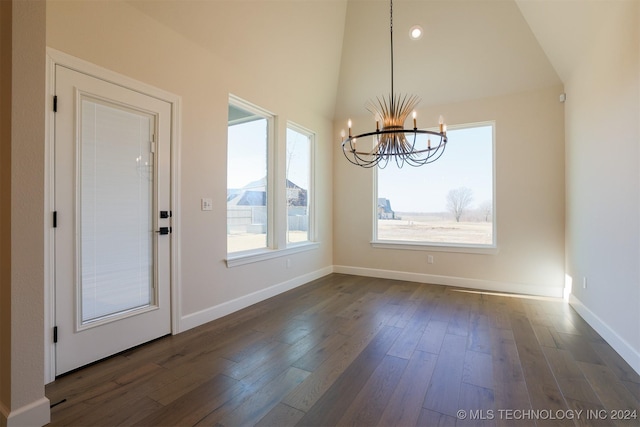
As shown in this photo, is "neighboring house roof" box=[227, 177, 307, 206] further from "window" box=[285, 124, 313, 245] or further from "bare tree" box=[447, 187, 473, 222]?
"bare tree" box=[447, 187, 473, 222]

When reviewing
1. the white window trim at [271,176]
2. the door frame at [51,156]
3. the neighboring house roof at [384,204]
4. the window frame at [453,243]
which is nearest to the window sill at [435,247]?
the window frame at [453,243]

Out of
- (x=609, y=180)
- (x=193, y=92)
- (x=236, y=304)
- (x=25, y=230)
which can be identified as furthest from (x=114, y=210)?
(x=609, y=180)

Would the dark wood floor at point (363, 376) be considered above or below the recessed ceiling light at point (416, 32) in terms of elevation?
below

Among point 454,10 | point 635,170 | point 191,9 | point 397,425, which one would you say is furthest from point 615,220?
point 191,9

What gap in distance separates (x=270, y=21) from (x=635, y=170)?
348 cm

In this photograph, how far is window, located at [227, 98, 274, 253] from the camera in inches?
140

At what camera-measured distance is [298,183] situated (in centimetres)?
473

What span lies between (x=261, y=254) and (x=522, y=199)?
140 inches

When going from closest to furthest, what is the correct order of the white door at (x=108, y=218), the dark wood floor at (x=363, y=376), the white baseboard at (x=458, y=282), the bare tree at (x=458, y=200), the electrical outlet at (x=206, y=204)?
the dark wood floor at (x=363, y=376) < the white door at (x=108, y=218) < the electrical outlet at (x=206, y=204) < the white baseboard at (x=458, y=282) < the bare tree at (x=458, y=200)

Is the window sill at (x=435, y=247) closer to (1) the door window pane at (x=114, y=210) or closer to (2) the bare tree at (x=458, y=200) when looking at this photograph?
(2) the bare tree at (x=458, y=200)

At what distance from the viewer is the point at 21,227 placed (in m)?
1.56

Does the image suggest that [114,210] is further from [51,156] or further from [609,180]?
[609,180]

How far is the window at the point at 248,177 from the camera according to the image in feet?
11.6

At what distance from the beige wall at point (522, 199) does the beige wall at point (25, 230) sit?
175 inches
